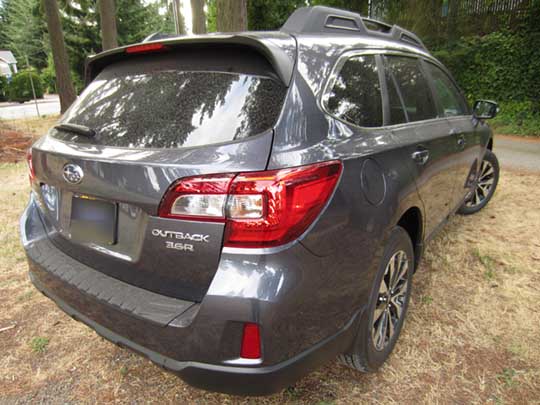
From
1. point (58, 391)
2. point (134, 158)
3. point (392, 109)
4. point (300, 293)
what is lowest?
point (58, 391)

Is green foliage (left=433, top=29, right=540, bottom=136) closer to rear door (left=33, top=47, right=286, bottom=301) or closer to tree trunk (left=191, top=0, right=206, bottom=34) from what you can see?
tree trunk (left=191, top=0, right=206, bottom=34)

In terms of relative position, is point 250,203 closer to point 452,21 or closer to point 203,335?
point 203,335

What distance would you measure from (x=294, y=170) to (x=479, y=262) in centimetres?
262

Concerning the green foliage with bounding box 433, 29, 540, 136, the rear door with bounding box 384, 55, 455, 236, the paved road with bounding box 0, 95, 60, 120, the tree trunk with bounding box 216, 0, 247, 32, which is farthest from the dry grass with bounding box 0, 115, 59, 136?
the green foliage with bounding box 433, 29, 540, 136

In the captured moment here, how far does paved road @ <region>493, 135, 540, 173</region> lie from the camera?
685 cm

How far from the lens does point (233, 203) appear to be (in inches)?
53.8

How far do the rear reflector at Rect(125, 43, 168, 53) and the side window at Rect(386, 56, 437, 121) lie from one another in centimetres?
129

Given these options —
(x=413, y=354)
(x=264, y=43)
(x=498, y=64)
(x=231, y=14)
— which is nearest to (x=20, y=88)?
(x=231, y=14)

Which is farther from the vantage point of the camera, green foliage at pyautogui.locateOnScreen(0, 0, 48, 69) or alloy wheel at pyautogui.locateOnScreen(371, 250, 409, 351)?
green foliage at pyautogui.locateOnScreen(0, 0, 48, 69)

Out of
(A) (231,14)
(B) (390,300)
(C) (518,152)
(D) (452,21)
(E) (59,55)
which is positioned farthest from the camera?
(D) (452,21)

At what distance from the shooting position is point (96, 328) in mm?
1722

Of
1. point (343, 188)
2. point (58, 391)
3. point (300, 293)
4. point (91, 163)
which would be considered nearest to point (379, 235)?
point (343, 188)

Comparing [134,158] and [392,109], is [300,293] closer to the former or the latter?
[134,158]

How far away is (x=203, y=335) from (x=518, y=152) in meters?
8.45
